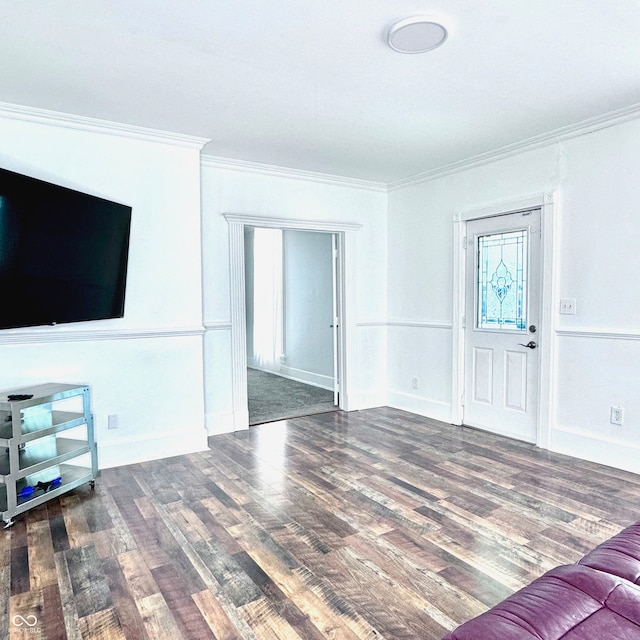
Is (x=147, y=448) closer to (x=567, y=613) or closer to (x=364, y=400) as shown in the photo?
(x=364, y=400)

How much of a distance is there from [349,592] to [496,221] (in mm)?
3370

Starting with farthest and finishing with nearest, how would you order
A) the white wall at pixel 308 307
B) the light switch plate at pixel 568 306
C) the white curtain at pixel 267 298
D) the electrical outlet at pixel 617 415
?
the white curtain at pixel 267 298
the white wall at pixel 308 307
the light switch plate at pixel 568 306
the electrical outlet at pixel 617 415

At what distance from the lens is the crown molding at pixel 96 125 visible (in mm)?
3180

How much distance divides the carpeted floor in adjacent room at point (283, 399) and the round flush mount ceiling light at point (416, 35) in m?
3.56

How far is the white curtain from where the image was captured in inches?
304

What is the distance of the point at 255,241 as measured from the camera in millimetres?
8219

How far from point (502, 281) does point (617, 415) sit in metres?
1.42

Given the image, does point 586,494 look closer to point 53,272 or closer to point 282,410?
→ point 282,410

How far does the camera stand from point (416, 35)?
7.55 ft

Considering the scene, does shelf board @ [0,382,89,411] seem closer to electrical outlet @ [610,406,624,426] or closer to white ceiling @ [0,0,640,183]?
white ceiling @ [0,0,640,183]

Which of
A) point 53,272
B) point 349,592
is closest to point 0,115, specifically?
point 53,272

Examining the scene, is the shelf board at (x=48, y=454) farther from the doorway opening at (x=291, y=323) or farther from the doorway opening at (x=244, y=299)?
the doorway opening at (x=291, y=323)

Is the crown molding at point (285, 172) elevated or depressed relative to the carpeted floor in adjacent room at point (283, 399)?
elevated
